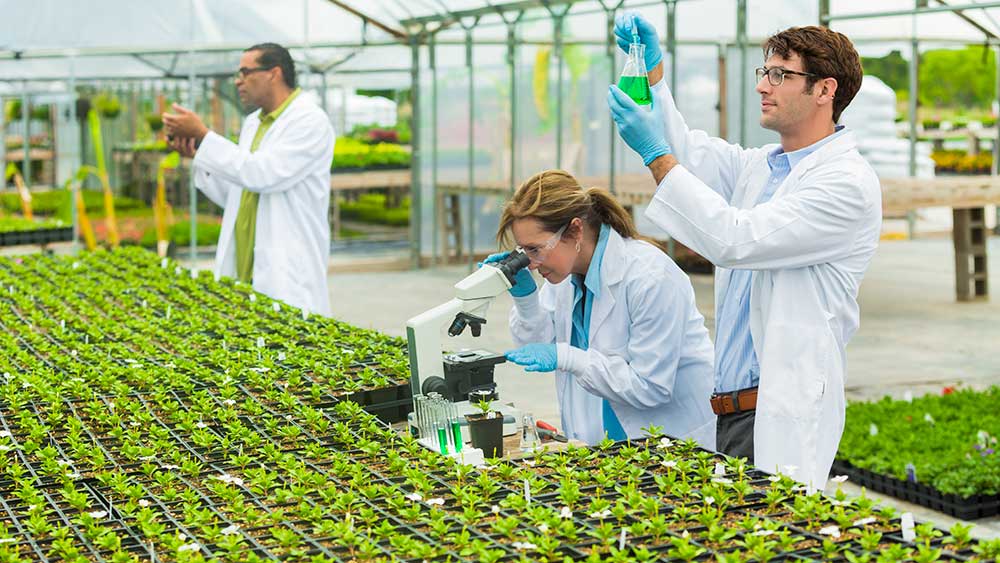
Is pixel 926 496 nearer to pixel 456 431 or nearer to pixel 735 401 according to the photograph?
pixel 735 401

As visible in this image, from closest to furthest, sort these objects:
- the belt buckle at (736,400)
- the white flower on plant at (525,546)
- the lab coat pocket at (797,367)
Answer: the white flower on plant at (525,546) → the lab coat pocket at (797,367) → the belt buckle at (736,400)

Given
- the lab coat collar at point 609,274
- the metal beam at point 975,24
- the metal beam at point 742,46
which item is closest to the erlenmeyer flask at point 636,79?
the lab coat collar at point 609,274

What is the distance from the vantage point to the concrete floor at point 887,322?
24.0 feet

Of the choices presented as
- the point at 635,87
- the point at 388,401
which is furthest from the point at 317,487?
the point at 635,87

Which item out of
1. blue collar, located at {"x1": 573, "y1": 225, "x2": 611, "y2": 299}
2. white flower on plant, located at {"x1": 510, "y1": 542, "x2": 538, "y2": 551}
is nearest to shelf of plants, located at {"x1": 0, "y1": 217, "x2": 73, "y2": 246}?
blue collar, located at {"x1": 573, "y1": 225, "x2": 611, "y2": 299}

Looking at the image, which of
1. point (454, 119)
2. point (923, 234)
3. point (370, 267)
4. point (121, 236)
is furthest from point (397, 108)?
point (923, 234)

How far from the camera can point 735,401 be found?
3164 millimetres

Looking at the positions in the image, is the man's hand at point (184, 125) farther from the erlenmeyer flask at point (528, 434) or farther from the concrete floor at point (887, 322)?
the erlenmeyer flask at point (528, 434)

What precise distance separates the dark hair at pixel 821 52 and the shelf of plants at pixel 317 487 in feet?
3.12

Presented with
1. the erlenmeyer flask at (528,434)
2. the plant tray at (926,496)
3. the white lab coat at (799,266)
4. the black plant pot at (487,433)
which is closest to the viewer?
the black plant pot at (487,433)

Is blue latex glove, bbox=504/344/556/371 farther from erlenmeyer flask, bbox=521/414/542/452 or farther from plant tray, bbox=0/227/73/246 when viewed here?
plant tray, bbox=0/227/73/246

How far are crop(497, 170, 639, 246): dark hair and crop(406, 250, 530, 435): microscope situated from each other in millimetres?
378

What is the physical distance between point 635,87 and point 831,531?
4.50 feet

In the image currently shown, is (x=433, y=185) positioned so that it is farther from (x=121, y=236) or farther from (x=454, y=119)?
(x=121, y=236)
